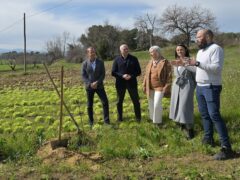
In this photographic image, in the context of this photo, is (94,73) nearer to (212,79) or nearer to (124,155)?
(124,155)

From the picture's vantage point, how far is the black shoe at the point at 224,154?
617cm

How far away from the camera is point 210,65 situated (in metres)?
→ 6.25

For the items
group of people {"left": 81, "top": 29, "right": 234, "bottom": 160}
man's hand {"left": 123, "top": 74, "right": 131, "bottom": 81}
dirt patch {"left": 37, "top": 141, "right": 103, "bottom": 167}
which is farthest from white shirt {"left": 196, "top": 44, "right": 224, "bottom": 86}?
man's hand {"left": 123, "top": 74, "right": 131, "bottom": 81}

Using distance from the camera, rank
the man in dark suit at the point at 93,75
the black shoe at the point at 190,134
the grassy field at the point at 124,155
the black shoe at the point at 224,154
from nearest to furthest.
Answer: the grassy field at the point at 124,155 < the black shoe at the point at 224,154 < the black shoe at the point at 190,134 < the man in dark suit at the point at 93,75

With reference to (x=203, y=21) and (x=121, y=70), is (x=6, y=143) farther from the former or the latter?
(x=203, y=21)

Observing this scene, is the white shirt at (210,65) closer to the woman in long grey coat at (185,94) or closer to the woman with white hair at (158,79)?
the woman in long grey coat at (185,94)

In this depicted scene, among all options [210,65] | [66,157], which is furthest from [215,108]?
[66,157]

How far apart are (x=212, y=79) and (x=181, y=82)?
1.36 metres

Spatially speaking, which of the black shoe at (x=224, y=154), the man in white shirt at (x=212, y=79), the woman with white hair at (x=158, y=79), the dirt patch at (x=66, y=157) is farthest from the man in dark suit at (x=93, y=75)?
the black shoe at (x=224, y=154)

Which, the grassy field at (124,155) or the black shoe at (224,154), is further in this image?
the black shoe at (224,154)

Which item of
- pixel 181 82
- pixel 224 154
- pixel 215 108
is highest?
pixel 181 82

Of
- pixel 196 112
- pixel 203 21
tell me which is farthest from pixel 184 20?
pixel 196 112

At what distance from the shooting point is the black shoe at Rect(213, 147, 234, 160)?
20.2 feet

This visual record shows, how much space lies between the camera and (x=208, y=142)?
6.96m
